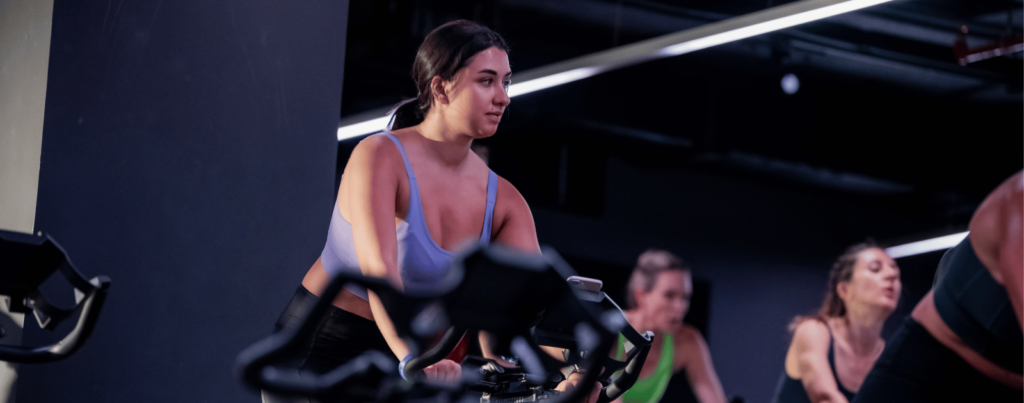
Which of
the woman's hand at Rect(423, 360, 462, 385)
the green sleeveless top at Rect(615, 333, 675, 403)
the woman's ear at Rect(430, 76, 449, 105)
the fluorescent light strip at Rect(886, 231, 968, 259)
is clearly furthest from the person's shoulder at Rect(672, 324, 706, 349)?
the woman's hand at Rect(423, 360, 462, 385)

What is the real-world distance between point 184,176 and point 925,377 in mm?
1808

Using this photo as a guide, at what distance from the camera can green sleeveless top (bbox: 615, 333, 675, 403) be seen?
453 cm

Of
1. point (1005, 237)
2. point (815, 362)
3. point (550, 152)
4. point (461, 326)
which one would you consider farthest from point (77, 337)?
point (550, 152)

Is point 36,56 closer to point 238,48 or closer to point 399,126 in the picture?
point 238,48

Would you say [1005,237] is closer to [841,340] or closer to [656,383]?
[656,383]

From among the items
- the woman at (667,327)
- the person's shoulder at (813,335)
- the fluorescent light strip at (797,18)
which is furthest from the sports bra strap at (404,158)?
the person's shoulder at (813,335)

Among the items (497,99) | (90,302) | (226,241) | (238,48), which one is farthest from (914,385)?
(238,48)

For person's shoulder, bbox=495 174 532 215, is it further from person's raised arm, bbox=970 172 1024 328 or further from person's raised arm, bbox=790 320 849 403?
person's raised arm, bbox=790 320 849 403

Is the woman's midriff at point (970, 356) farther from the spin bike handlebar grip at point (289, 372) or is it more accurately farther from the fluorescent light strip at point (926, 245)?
the fluorescent light strip at point (926, 245)

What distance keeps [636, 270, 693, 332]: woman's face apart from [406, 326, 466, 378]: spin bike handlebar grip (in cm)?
364

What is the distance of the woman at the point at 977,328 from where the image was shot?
1.83 metres

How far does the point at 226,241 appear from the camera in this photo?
105 inches

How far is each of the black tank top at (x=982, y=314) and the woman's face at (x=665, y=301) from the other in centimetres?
307

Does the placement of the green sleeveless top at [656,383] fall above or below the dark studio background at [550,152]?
below
